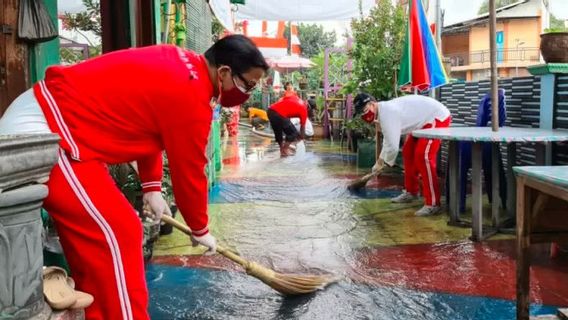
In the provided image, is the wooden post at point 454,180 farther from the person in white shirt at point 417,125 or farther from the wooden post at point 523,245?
the wooden post at point 523,245

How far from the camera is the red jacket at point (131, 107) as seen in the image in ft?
6.95

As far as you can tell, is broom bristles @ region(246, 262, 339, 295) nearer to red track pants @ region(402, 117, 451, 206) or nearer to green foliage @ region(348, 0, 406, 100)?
red track pants @ region(402, 117, 451, 206)

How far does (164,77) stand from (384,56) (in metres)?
7.72

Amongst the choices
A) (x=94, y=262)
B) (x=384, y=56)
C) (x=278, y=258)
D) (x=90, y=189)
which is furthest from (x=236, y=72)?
(x=384, y=56)

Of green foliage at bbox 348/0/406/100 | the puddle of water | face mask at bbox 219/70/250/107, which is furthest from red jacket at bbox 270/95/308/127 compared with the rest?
face mask at bbox 219/70/250/107

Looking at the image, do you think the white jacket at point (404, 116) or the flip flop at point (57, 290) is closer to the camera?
the flip flop at point (57, 290)

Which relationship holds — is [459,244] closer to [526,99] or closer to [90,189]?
[526,99]

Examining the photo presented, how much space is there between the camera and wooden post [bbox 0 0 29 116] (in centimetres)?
345

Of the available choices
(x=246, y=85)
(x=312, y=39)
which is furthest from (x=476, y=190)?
(x=312, y=39)

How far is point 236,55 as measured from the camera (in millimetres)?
2318

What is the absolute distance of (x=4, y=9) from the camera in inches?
135

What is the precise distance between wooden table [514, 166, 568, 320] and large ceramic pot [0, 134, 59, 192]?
7.48ft

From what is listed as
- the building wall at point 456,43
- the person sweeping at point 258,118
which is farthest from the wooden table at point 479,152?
the building wall at point 456,43

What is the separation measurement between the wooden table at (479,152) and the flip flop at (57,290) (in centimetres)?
344
